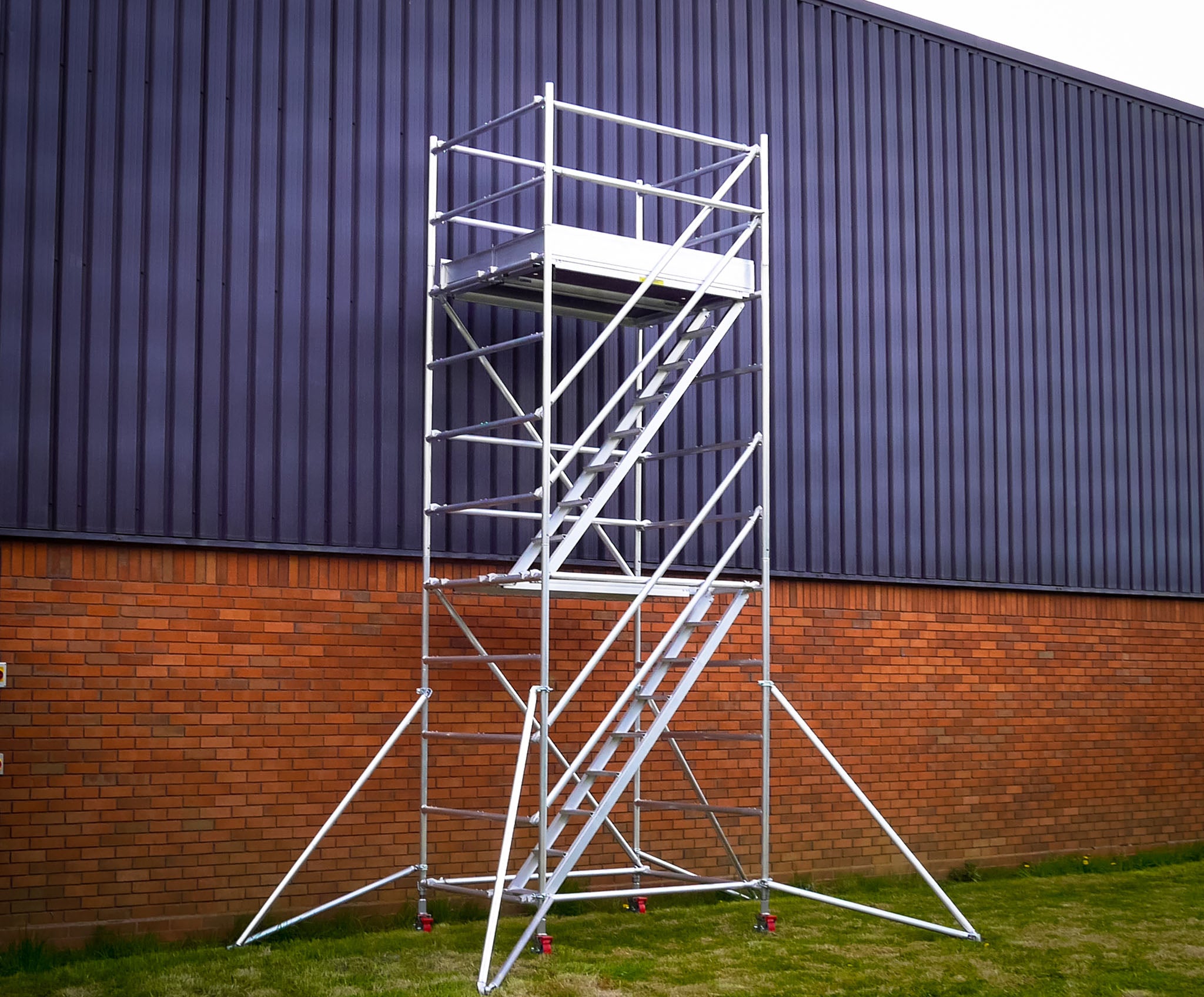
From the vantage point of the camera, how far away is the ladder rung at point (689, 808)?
415 inches

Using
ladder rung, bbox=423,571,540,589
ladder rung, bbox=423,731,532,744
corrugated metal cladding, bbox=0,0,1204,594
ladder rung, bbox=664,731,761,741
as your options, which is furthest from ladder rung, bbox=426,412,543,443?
ladder rung, bbox=664,731,761,741

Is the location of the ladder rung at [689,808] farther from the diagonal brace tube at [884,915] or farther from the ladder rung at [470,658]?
the ladder rung at [470,658]

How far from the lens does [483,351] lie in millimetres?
10414

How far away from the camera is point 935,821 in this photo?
13812 millimetres

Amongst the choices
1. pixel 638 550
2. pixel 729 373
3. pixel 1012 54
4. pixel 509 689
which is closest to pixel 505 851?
pixel 509 689

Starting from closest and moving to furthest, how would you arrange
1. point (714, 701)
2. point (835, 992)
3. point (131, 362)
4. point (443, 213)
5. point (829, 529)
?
point (835, 992), point (131, 362), point (443, 213), point (714, 701), point (829, 529)

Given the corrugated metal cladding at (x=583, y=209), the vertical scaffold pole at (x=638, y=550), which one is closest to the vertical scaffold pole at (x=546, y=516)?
the vertical scaffold pole at (x=638, y=550)

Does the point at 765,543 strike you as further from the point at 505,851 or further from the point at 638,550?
the point at 505,851

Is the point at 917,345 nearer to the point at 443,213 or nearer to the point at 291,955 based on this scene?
the point at 443,213

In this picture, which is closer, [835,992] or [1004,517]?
[835,992]

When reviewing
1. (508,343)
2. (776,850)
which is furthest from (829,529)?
(508,343)

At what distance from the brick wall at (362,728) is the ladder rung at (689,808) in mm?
153

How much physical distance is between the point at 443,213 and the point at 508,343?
1524mm

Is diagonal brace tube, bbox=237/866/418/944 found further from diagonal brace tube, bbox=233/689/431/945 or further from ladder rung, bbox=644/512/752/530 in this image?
ladder rung, bbox=644/512/752/530
